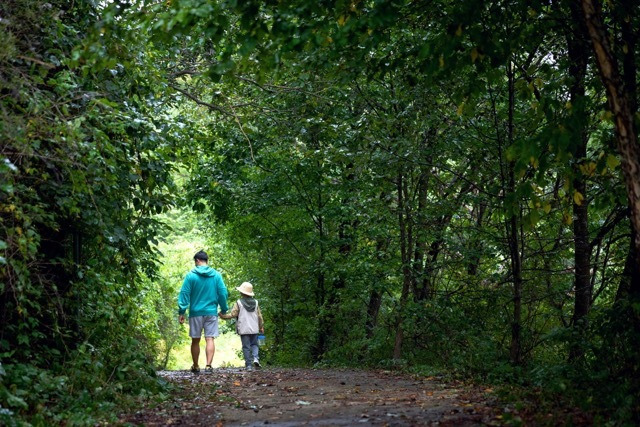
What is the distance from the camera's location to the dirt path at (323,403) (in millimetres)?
6875

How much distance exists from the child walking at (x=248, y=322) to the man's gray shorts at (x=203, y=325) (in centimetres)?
120

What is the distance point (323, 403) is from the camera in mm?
8516

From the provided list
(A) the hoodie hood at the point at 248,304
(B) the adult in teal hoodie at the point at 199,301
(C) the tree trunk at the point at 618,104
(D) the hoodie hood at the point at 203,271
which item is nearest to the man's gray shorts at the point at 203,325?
(B) the adult in teal hoodie at the point at 199,301

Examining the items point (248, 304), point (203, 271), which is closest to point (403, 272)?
point (248, 304)

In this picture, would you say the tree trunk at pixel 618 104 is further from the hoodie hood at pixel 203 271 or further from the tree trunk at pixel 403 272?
the hoodie hood at pixel 203 271

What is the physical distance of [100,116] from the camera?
795cm

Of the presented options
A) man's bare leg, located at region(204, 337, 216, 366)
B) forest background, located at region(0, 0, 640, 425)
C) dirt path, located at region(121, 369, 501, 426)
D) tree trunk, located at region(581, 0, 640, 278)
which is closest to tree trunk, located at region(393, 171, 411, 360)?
forest background, located at region(0, 0, 640, 425)

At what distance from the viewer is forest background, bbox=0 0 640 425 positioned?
6.86m

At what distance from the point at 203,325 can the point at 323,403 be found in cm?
624

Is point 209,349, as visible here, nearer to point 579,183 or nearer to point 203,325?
point 203,325

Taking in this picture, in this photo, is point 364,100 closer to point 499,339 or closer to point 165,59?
point 165,59

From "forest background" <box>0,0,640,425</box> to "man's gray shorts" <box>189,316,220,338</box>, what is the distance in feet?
7.77

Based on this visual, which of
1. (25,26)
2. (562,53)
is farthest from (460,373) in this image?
(25,26)

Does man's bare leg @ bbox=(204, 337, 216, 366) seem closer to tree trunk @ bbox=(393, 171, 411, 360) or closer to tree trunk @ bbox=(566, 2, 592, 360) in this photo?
tree trunk @ bbox=(393, 171, 411, 360)
